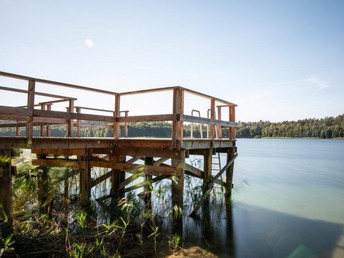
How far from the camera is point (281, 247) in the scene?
6.52 m

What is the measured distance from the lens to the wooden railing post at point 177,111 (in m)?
5.96

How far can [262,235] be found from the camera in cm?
735

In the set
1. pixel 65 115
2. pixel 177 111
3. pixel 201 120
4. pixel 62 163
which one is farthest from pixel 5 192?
pixel 201 120

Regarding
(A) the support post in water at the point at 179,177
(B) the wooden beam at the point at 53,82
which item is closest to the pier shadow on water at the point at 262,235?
(A) the support post in water at the point at 179,177

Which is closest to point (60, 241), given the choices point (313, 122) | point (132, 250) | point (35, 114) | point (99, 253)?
point (99, 253)

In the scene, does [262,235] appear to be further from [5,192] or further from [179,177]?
[5,192]

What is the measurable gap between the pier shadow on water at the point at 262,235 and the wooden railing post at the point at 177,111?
2.53 metres

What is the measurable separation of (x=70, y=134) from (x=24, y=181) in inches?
63.2

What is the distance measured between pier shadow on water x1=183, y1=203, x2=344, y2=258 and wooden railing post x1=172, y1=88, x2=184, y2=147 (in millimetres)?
2529

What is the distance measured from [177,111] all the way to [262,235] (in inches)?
177

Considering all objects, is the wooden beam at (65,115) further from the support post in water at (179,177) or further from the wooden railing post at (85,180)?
the support post in water at (179,177)

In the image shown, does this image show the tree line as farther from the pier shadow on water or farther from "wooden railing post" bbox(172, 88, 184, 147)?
"wooden railing post" bbox(172, 88, 184, 147)

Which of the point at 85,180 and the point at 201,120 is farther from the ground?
the point at 201,120

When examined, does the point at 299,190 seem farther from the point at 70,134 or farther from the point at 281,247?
the point at 70,134
